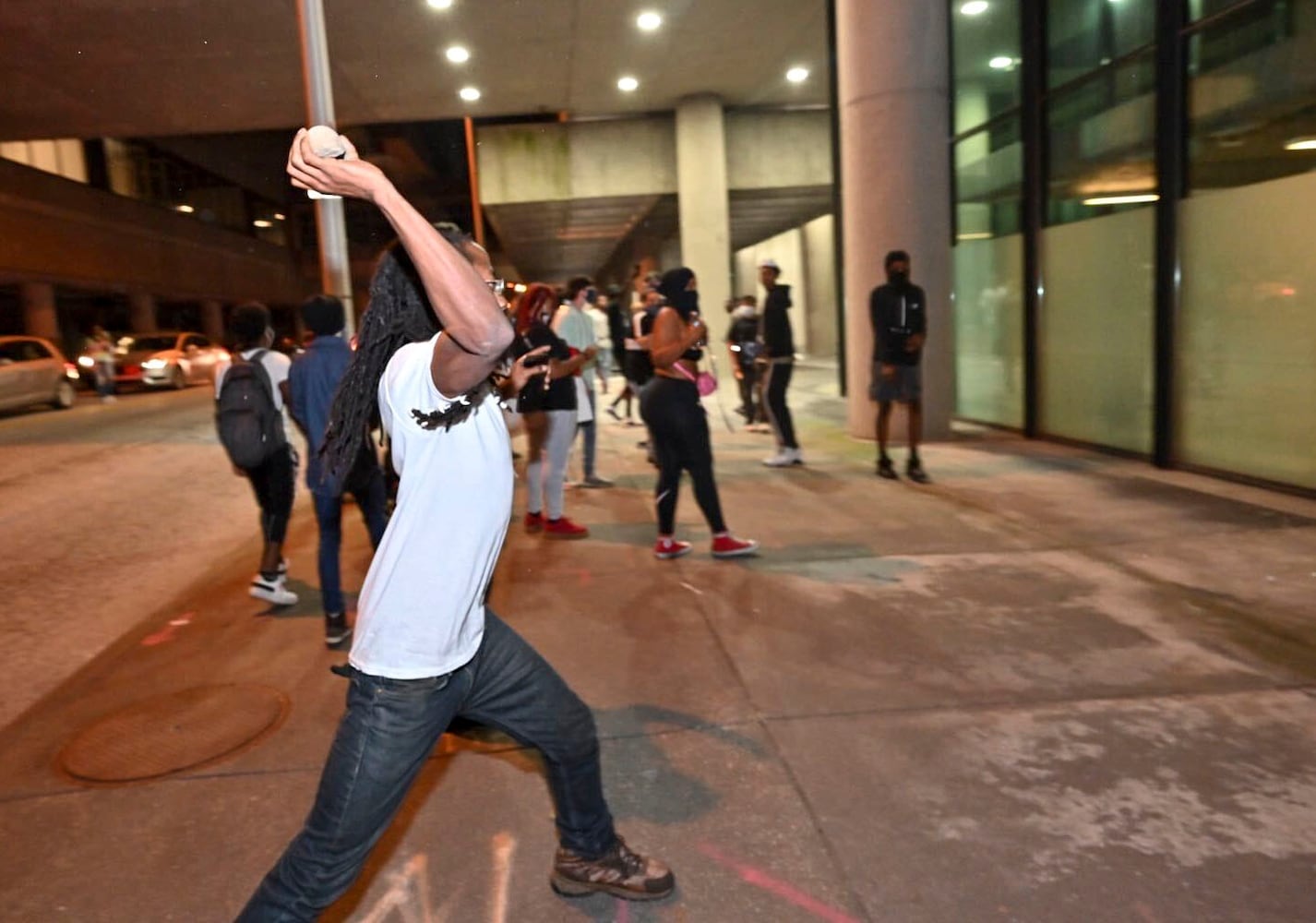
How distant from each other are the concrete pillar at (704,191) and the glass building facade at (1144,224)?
850 cm

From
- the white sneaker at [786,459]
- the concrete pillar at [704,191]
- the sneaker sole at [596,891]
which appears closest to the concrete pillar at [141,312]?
the concrete pillar at [704,191]

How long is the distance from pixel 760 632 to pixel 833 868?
2014 millimetres

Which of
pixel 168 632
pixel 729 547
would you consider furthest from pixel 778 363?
pixel 168 632

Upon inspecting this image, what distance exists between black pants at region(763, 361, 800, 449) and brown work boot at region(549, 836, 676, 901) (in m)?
6.78

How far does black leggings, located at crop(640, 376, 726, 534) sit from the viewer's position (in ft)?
19.8

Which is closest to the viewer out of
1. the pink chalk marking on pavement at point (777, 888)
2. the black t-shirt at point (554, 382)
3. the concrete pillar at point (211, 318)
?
the pink chalk marking on pavement at point (777, 888)

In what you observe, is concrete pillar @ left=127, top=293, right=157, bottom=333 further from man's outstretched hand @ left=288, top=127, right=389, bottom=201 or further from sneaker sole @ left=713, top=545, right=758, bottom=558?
man's outstretched hand @ left=288, top=127, right=389, bottom=201

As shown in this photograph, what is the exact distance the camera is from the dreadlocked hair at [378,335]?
7.46 ft

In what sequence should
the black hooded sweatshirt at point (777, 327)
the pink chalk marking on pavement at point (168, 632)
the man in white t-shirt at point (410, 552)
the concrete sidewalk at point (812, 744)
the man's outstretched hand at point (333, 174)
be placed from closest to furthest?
the man's outstretched hand at point (333, 174)
the man in white t-shirt at point (410, 552)
the concrete sidewalk at point (812, 744)
the pink chalk marking on pavement at point (168, 632)
the black hooded sweatshirt at point (777, 327)

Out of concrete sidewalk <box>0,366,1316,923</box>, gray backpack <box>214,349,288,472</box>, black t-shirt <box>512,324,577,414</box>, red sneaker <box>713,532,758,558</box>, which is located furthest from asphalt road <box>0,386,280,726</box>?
red sneaker <box>713,532,758,558</box>

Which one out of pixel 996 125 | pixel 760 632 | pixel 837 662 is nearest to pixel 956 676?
pixel 837 662

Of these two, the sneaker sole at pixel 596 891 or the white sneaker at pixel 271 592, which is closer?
the sneaker sole at pixel 596 891

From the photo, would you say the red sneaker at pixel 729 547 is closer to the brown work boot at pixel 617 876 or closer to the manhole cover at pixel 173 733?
the manhole cover at pixel 173 733

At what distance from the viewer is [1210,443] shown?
7914 mm
